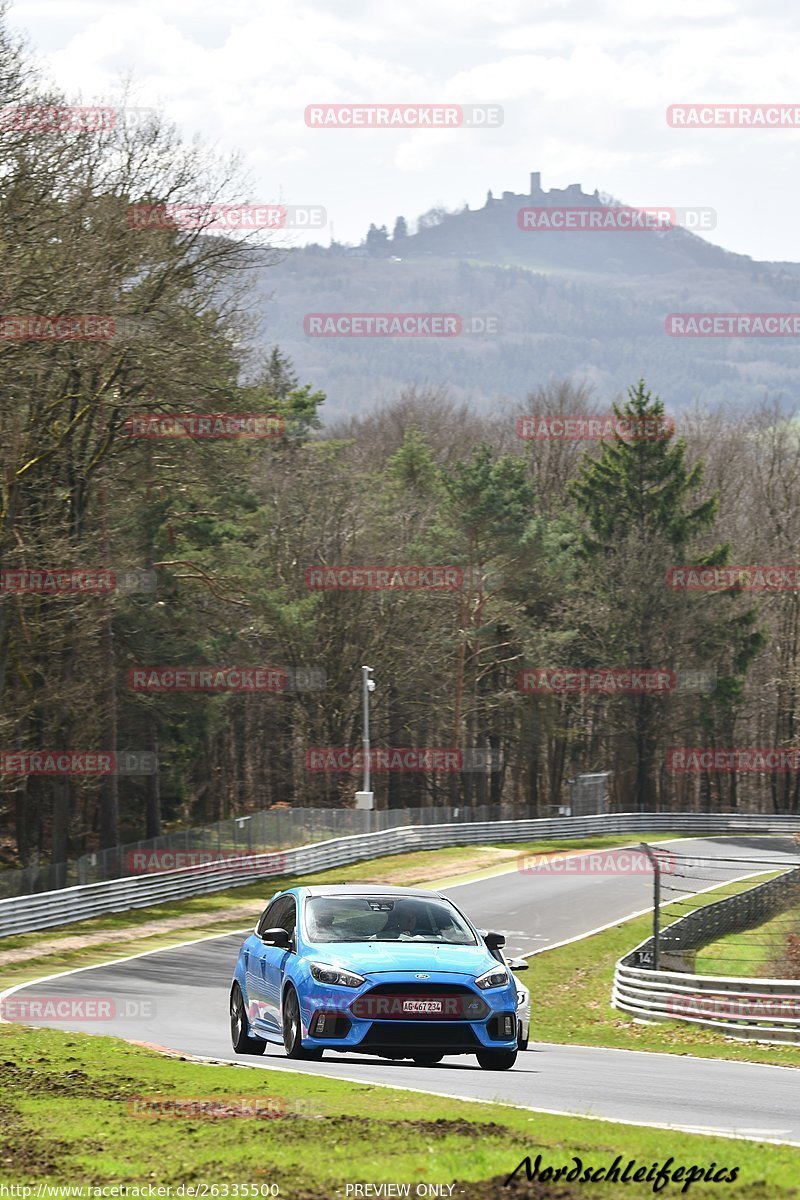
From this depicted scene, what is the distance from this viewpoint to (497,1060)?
13.6 m

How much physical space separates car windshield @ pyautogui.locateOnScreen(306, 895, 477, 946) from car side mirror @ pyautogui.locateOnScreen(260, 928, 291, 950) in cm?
20

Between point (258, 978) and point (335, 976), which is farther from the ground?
point (335, 976)

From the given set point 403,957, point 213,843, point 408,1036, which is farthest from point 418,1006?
point 213,843

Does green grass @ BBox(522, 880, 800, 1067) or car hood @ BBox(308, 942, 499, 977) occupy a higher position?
car hood @ BBox(308, 942, 499, 977)

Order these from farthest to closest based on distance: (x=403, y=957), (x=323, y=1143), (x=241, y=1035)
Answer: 1. (x=241, y=1035)
2. (x=403, y=957)
3. (x=323, y=1143)

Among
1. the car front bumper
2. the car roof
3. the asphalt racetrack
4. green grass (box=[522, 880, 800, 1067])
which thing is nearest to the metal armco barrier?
green grass (box=[522, 880, 800, 1067])

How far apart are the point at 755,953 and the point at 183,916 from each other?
14.1 m

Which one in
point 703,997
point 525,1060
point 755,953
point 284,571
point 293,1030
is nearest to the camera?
point 293,1030

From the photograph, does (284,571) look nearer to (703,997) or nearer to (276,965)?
(703,997)

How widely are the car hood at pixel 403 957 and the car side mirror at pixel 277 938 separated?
1.51 ft

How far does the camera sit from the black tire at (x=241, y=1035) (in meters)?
15.0

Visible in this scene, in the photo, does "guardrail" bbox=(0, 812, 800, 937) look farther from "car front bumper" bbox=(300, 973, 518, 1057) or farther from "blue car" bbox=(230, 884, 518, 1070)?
"car front bumper" bbox=(300, 973, 518, 1057)

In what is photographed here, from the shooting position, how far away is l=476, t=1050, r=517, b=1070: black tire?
13500 millimetres

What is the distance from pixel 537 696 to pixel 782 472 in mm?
22499
